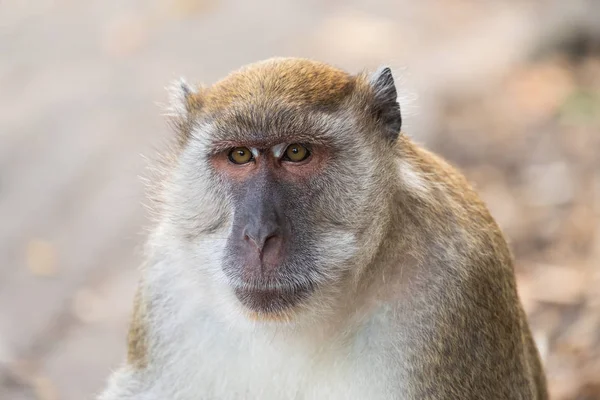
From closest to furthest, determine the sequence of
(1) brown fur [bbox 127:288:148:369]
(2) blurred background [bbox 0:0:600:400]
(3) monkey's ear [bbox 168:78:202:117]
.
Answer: (3) monkey's ear [bbox 168:78:202:117] < (1) brown fur [bbox 127:288:148:369] < (2) blurred background [bbox 0:0:600:400]

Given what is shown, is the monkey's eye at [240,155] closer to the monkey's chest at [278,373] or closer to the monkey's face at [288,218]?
the monkey's face at [288,218]

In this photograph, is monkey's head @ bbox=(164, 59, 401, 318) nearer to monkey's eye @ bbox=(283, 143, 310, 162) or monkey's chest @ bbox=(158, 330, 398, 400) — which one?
monkey's eye @ bbox=(283, 143, 310, 162)

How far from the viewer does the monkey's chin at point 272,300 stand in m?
4.22

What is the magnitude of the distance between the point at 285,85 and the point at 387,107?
0.48 metres

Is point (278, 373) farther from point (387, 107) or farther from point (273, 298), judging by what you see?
point (387, 107)

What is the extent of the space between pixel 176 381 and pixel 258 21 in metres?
8.64

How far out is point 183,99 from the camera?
4.90 m

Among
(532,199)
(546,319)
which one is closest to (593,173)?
(532,199)

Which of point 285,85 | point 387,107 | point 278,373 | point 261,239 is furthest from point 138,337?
point 387,107

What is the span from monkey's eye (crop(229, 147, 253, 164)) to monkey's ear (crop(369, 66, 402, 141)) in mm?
616

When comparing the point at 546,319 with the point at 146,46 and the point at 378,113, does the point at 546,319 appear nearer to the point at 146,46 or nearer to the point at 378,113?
the point at 378,113

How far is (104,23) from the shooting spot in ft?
41.5

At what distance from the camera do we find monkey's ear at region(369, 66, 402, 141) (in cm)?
455

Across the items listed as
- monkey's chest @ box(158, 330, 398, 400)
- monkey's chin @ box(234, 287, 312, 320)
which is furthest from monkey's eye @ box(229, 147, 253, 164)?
monkey's chest @ box(158, 330, 398, 400)
